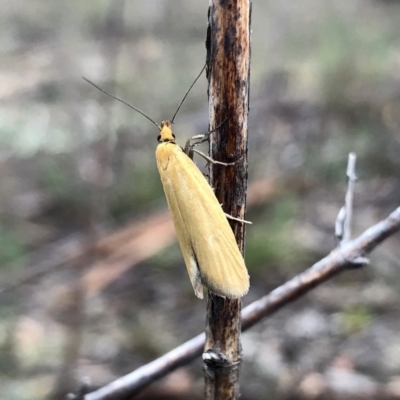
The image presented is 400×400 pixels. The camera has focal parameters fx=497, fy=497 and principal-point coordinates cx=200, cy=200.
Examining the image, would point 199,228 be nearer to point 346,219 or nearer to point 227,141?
point 346,219

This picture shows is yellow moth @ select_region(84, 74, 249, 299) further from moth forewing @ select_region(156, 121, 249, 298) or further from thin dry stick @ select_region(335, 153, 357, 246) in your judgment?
thin dry stick @ select_region(335, 153, 357, 246)

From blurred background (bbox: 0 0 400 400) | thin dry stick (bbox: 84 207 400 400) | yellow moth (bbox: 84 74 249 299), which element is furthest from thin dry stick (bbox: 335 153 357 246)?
blurred background (bbox: 0 0 400 400)

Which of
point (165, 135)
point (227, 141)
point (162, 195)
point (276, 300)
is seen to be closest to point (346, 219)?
point (276, 300)

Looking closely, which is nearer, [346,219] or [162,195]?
[346,219]

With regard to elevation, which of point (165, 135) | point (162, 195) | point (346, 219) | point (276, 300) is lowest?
point (162, 195)

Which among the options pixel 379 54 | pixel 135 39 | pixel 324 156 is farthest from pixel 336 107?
pixel 135 39

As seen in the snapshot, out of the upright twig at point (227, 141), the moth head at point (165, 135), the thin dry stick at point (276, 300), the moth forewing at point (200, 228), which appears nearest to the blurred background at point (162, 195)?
the moth head at point (165, 135)
